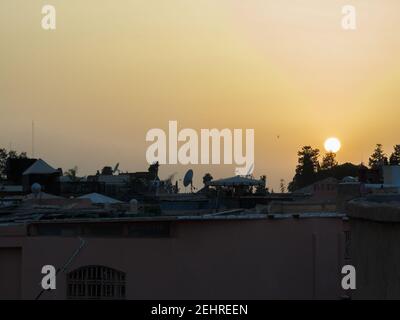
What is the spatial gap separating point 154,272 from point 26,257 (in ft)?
8.52

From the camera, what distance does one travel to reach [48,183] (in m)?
38.4

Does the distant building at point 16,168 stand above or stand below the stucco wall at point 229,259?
above

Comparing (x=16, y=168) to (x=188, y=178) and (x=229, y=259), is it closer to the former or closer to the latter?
(x=188, y=178)

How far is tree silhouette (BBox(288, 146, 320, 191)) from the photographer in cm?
7604

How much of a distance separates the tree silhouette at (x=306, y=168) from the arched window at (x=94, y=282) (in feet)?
191

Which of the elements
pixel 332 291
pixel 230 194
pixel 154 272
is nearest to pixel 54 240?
pixel 154 272

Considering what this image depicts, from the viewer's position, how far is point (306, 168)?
81312 mm

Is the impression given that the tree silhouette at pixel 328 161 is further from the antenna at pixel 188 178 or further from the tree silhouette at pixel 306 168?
the antenna at pixel 188 178

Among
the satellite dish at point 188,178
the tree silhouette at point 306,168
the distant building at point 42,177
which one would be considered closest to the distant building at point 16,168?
the distant building at point 42,177

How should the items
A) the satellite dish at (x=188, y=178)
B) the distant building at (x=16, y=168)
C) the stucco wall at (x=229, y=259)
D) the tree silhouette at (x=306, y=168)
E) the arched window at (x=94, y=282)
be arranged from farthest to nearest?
the tree silhouette at (x=306, y=168) → the distant building at (x=16, y=168) → the satellite dish at (x=188, y=178) → the arched window at (x=94, y=282) → the stucco wall at (x=229, y=259)

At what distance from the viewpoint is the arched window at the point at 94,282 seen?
15.6m

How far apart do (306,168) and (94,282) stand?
66.7 m
